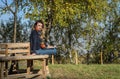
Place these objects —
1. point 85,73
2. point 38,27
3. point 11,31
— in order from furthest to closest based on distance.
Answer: point 11,31 < point 85,73 < point 38,27

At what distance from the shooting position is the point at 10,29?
31.2 m

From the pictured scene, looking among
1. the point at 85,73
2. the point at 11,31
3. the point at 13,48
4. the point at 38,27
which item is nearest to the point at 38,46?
the point at 38,27

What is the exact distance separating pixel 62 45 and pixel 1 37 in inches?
202

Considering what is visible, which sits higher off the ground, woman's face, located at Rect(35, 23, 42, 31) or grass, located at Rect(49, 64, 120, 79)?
woman's face, located at Rect(35, 23, 42, 31)

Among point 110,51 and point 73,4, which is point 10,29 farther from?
point 110,51

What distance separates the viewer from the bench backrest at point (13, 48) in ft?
36.5

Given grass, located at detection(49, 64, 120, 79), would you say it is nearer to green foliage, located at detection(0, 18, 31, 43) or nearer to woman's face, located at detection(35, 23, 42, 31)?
woman's face, located at detection(35, 23, 42, 31)

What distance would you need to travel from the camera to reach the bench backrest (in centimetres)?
1112

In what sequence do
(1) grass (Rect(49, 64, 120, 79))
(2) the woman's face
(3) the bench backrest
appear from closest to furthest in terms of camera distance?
(3) the bench backrest → (2) the woman's face → (1) grass (Rect(49, 64, 120, 79))

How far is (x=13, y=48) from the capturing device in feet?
38.2

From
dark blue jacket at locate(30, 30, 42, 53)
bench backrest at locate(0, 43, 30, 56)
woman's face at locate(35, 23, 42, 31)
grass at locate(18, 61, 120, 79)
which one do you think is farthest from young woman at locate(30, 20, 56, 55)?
grass at locate(18, 61, 120, 79)

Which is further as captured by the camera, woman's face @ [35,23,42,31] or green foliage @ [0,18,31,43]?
green foliage @ [0,18,31,43]

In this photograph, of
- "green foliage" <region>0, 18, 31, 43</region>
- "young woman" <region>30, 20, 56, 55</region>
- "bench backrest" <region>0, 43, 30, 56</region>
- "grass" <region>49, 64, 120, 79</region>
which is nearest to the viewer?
"bench backrest" <region>0, 43, 30, 56</region>

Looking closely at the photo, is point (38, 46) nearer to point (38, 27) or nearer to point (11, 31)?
point (38, 27)
